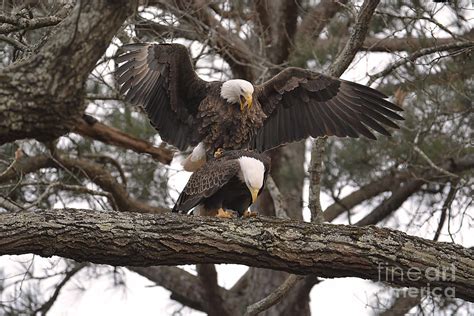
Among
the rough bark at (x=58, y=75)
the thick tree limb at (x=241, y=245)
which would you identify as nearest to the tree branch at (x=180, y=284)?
the thick tree limb at (x=241, y=245)

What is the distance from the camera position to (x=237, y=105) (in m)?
5.50

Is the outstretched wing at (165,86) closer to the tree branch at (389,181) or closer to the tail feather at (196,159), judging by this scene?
the tail feather at (196,159)

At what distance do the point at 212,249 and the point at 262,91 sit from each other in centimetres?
251

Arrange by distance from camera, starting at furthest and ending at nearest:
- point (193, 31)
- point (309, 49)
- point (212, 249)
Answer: point (309, 49) → point (193, 31) → point (212, 249)

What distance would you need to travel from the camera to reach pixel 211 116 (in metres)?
5.54

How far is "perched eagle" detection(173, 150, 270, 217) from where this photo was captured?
4.66 m

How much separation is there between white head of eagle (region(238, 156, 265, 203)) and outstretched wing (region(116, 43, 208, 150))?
3.63ft

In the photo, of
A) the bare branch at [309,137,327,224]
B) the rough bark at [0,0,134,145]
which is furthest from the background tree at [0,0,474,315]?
the rough bark at [0,0,134,145]

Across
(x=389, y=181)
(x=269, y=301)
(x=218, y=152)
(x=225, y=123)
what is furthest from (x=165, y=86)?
(x=389, y=181)

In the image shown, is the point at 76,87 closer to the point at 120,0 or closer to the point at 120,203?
the point at 120,0

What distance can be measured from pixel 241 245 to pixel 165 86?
2.35 meters

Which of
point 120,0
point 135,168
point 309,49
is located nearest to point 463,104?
point 309,49

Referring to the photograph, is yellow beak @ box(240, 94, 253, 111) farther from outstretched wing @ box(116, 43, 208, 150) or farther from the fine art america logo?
the fine art america logo

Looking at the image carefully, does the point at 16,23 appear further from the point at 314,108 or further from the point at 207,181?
the point at 314,108
